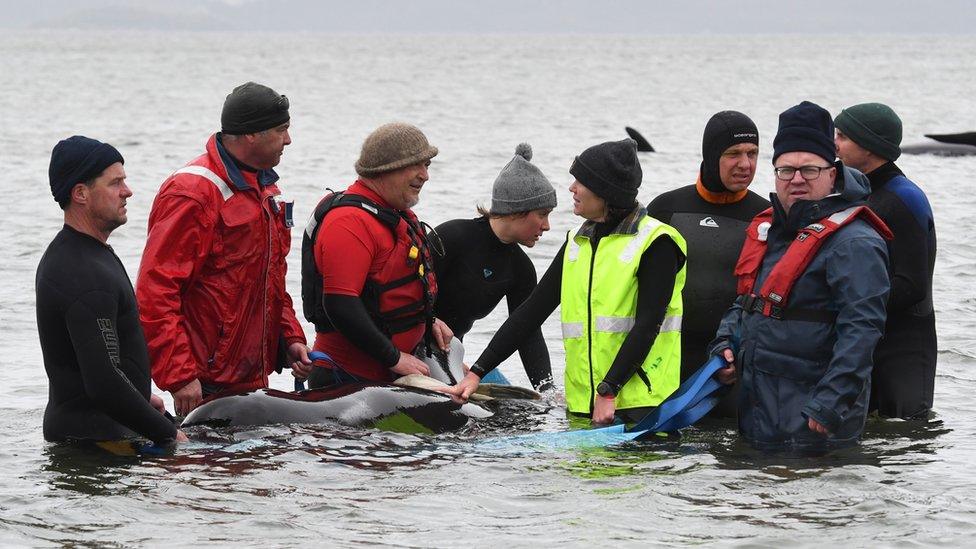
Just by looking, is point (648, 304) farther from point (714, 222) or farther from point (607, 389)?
point (714, 222)

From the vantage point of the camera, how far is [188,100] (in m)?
65.4

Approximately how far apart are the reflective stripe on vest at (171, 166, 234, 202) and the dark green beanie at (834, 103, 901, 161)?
378cm

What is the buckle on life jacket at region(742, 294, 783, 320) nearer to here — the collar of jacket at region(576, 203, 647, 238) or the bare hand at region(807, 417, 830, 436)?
the bare hand at region(807, 417, 830, 436)

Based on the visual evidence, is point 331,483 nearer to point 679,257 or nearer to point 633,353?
point 633,353

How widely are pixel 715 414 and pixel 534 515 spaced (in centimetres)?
204

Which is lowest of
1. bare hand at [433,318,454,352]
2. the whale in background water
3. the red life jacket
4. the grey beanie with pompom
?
bare hand at [433,318,454,352]

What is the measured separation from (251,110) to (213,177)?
1.55ft

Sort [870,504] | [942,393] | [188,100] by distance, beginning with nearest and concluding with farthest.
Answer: [870,504] < [942,393] < [188,100]

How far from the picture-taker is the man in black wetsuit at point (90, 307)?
278 inches

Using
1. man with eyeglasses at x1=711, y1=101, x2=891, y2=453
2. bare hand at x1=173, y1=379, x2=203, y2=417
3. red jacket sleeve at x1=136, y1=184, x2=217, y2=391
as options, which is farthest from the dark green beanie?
bare hand at x1=173, y1=379, x2=203, y2=417

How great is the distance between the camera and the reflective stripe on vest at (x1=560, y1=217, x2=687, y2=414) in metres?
7.72

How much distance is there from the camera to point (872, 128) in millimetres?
8250

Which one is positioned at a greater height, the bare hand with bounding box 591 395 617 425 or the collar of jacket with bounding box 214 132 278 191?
the collar of jacket with bounding box 214 132 278 191

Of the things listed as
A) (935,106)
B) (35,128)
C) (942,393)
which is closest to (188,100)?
(35,128)
